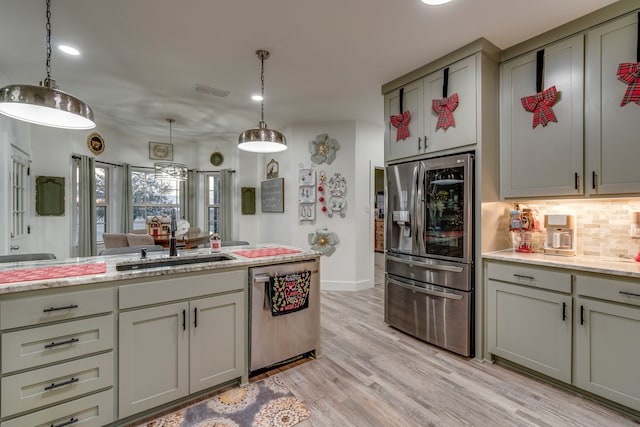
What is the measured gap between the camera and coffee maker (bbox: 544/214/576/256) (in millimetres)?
2391

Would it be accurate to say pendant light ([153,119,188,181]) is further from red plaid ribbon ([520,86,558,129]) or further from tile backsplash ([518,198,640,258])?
tile backsplash ([518,198,640,258])

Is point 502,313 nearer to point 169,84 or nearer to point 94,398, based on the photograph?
point 94,398

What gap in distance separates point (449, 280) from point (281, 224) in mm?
3209

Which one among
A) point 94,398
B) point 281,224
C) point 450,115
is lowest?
point 94,398

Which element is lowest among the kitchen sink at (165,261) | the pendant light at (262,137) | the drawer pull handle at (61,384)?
the drawer pull handle at (61,384)

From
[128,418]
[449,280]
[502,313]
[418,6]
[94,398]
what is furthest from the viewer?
[449,280]

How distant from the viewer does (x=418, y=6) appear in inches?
81.9

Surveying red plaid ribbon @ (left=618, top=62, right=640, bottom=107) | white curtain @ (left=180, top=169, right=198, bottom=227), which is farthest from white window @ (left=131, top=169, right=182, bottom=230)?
red plaid ribbon @ (left=618, top=62, right=640, bottom=107)

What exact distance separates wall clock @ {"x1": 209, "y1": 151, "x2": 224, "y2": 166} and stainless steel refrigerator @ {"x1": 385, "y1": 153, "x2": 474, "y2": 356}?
427cm

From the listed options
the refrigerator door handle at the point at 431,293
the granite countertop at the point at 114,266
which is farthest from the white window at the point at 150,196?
the refrigerator door handle at the point at 431,293

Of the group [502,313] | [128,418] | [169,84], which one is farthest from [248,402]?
[169,84]

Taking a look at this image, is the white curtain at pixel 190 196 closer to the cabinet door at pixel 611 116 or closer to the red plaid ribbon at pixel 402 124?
the red plaid ribbon at pixel 402 124

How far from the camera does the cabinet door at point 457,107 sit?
2.49 metres

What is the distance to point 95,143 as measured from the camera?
4961 mm
